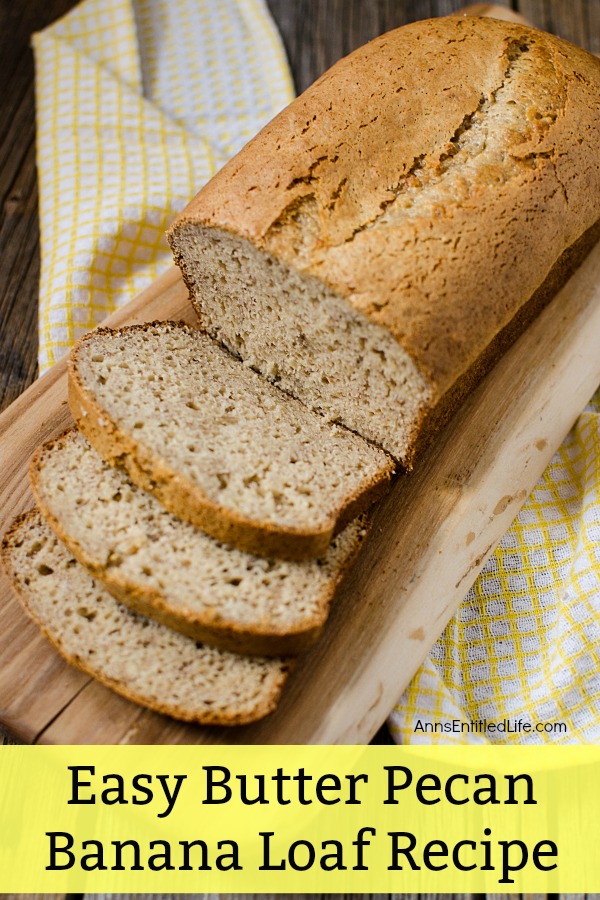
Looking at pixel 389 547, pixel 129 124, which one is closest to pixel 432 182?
pixel 389 547

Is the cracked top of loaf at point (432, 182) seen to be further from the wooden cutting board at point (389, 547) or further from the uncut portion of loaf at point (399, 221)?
the wooden cutting board at point (389, 547)

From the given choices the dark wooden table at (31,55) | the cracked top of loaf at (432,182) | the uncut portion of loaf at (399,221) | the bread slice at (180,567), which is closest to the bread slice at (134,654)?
the bread slice at (180,567)

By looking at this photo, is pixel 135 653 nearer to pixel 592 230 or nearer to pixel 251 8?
pixel 592 230

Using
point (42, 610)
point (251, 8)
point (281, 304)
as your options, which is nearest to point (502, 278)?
point (281, 304)

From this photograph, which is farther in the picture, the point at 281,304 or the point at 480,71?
the point at 480,71

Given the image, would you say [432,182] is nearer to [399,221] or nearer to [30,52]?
[399,221]

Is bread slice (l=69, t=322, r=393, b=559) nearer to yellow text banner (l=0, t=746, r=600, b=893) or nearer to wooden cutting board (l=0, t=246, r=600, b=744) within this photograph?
wooden cutting board (l=0, t=246, r=600, b=744)

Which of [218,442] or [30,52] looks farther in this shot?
[30,52]
